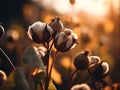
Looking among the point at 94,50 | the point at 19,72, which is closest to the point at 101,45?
the point at 94,50

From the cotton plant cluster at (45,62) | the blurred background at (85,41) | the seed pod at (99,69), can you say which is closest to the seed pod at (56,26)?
the cotton plant cluster at (45,62)

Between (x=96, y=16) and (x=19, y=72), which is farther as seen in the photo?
(x=96, y=16)

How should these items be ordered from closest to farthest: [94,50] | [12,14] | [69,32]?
1. [69,32]
2. [94,50]
3. [12,14]

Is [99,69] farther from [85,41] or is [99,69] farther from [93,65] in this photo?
[85,41]

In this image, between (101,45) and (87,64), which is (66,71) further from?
(87,64)

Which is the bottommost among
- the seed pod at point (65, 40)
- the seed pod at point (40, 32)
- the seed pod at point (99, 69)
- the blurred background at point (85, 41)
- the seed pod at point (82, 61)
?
the blurred background at point (85, 41)

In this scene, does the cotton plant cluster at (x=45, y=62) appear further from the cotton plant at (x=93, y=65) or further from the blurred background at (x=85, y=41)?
the blurred background at (x=85, y=41)

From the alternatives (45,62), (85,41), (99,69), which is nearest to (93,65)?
(99,69)
